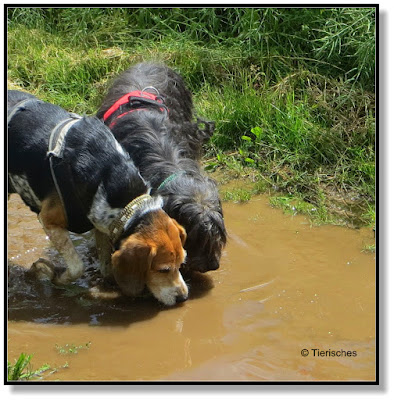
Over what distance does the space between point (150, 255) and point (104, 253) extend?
839 millimetres

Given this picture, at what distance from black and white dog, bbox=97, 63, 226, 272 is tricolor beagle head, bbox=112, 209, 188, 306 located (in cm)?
24

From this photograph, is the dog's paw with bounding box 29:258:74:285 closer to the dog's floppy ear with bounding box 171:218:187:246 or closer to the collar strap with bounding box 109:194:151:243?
the collar strap with bounding box 109:194:151:243

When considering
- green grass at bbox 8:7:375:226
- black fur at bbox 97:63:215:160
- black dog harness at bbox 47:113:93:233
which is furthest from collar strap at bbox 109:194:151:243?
green grass at bbox 8:7:375:226

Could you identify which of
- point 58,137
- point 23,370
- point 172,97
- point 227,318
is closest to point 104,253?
point 58,137

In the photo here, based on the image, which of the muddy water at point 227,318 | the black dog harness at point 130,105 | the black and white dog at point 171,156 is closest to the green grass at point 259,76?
the muddy water at point 227,318

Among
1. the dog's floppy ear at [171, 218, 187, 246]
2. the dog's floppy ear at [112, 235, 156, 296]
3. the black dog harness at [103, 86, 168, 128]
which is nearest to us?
the dog's floppy ear at [112, 235, 156, 296]

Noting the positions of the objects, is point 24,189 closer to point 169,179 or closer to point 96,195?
point 96,195

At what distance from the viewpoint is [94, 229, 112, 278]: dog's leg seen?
5.72m

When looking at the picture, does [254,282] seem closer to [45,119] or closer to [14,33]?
[45,119]

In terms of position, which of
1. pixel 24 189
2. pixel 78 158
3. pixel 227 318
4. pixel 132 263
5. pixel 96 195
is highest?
pixel 78 158

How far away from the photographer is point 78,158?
5.16 meters

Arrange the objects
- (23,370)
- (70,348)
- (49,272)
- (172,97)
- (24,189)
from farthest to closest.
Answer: (172,97) < (49,272) < (24,189) < (70,348) < (23,370)

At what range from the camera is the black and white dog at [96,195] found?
5094 mm

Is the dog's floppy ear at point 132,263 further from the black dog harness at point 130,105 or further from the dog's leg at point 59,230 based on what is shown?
the black dog harness at point 130,105
